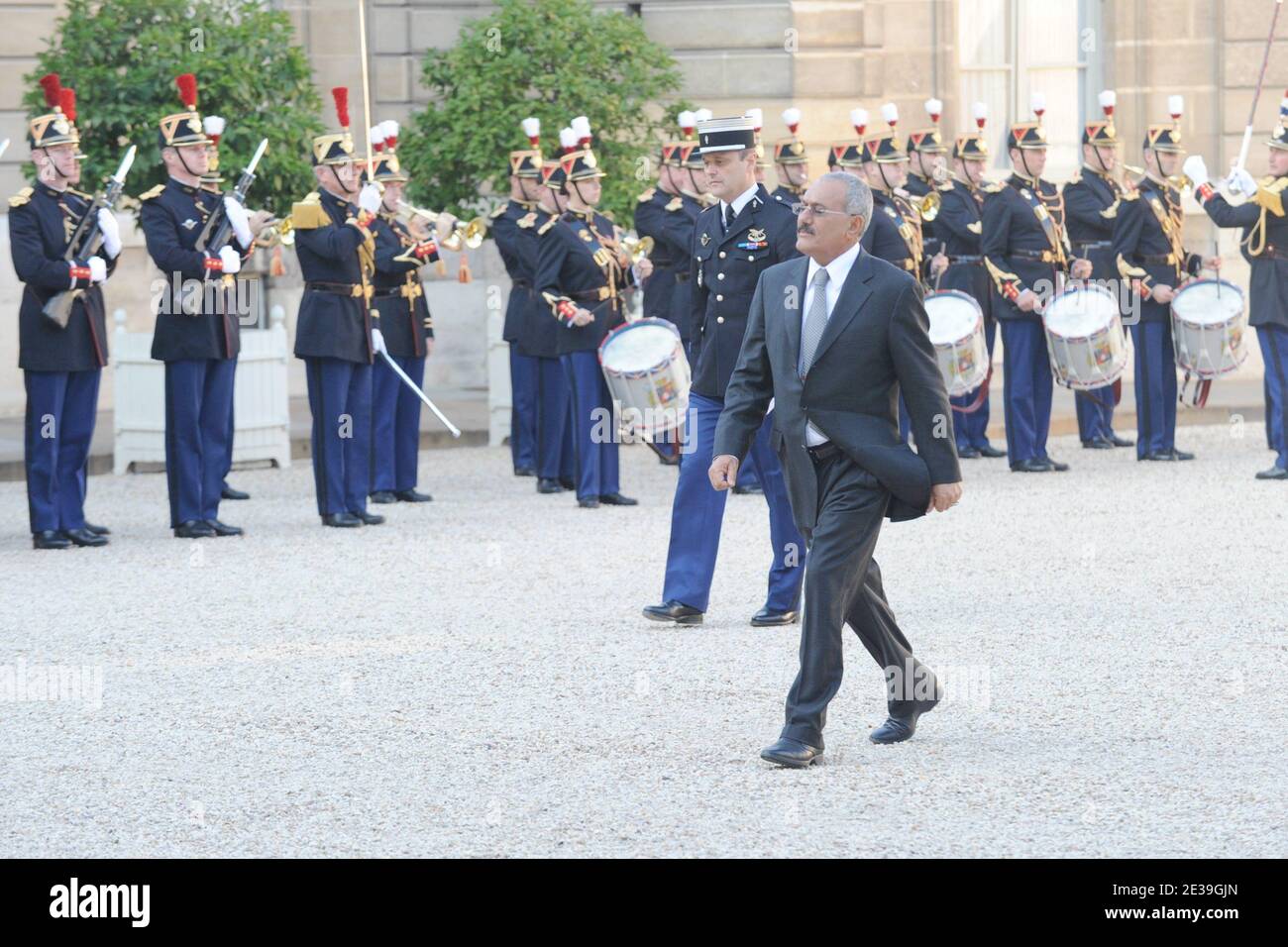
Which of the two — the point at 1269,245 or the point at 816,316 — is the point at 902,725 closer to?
the point at 816,316

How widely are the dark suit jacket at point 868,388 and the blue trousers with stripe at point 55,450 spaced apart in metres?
5.97

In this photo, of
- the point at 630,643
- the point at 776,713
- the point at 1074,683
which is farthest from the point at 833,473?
the point at 630,643

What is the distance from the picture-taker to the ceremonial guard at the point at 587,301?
13078mm

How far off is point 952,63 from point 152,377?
8928 mm

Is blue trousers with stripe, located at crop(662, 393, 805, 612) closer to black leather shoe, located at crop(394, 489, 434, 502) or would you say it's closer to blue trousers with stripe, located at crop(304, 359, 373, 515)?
A: blue trousers with stripe, located at crop(304, 359, 373, 515)

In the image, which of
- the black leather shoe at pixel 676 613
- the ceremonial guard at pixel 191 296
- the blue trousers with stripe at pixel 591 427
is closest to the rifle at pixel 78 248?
the ceremonial guard at pixel 191 296

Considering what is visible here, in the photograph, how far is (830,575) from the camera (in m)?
6.58

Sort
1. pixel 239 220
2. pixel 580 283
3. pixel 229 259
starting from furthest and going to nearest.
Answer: pixel 580 283 < pixel 239 220 < pixel 229 259

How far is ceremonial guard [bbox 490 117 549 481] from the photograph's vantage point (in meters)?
14.7

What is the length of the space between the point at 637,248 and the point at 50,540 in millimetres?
4046

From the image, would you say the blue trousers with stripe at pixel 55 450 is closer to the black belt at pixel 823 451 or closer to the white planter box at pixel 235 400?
the white planter box at pixel 235 400

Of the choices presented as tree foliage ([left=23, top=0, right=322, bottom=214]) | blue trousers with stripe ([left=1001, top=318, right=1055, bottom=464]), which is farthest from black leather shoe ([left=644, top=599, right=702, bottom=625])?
tree foliage ([left=23, top=0, right=322, bottom=214])

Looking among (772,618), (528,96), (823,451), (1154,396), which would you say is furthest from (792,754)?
(528,96)

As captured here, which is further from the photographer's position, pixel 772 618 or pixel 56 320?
pixel 56 320
